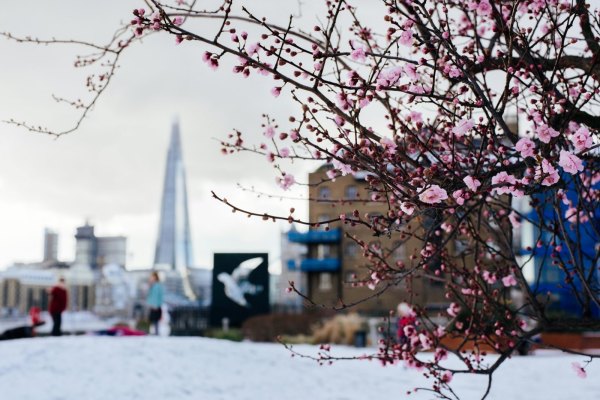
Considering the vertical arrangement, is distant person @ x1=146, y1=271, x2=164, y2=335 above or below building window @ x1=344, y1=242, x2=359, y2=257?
below

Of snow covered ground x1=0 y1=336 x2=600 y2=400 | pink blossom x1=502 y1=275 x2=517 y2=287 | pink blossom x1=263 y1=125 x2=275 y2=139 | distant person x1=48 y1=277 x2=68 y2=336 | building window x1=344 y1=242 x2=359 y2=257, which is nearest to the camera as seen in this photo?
pink blossom x1=263 y1=125 x2=275 y2=139

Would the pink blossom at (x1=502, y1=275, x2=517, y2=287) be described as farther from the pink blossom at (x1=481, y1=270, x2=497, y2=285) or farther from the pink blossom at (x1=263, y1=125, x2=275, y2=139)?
the pink blossom at (x1=263, y1=125, x2=275, y2=139)

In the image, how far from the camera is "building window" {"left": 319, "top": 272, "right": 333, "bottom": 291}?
52.3 m

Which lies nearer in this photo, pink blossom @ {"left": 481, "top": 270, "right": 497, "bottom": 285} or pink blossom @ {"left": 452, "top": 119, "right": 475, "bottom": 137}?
pink blossom @ {"left": 452, "top": 119, "right": 475, "bottom": 137}

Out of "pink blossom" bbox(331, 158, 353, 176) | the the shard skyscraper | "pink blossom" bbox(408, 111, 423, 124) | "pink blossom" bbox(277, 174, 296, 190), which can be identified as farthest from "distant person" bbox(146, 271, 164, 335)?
the the shard skyscraper

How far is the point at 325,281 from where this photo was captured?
52594mm

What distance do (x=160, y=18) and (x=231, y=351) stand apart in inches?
422

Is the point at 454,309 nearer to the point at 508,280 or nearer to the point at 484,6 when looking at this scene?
the point at 508,280

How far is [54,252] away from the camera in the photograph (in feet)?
637

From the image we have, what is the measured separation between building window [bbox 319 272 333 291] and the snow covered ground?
36849 millimetres

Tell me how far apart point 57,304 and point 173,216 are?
16545 centimetres

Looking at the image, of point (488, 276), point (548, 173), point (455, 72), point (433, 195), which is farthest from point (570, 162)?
point (488, 276)

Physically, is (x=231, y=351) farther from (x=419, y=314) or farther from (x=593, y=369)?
(x=419, y=314)

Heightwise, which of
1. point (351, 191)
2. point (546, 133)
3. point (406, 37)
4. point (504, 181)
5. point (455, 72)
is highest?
point (351, 191)
